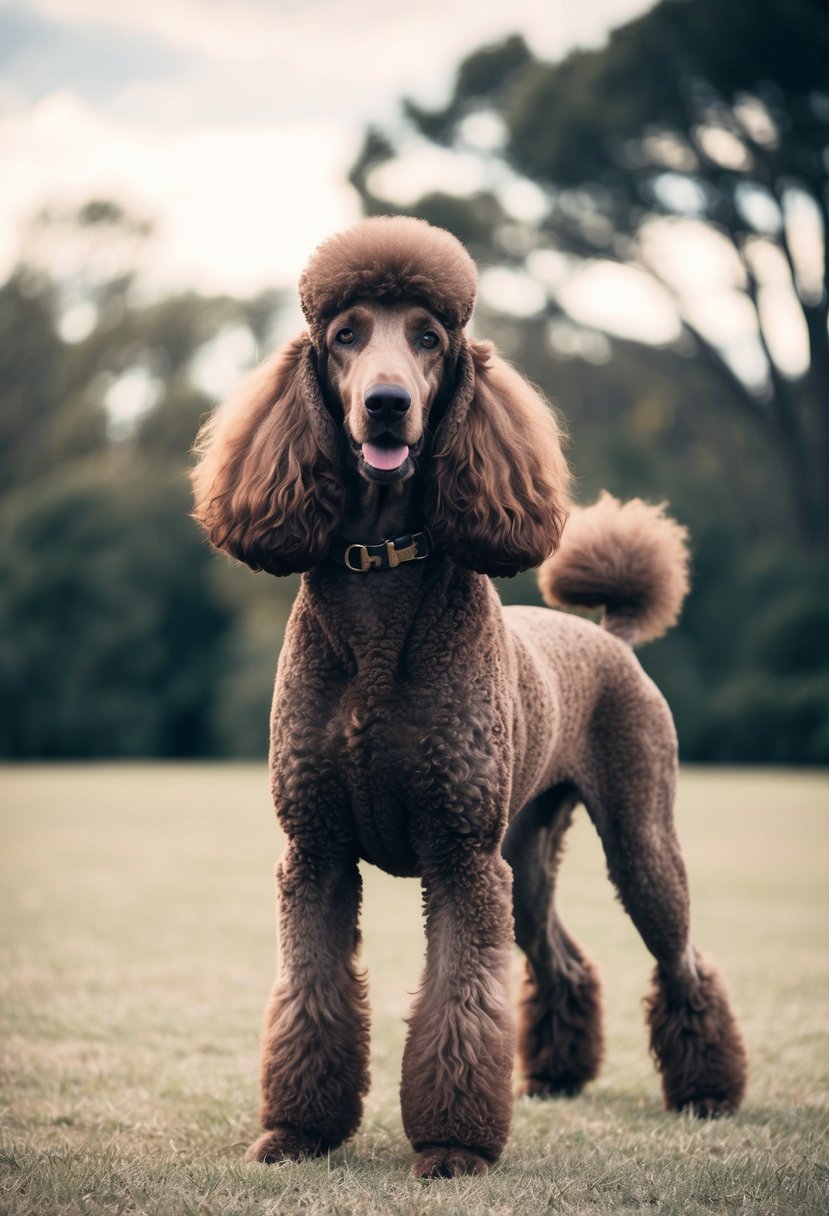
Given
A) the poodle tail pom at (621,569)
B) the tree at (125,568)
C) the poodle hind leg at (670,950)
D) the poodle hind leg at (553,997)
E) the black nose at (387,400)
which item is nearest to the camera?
the black nose at (387,400)

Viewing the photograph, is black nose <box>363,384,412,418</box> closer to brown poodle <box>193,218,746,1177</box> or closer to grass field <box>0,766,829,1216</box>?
brown poodle <box>193,218,746,1177</box>

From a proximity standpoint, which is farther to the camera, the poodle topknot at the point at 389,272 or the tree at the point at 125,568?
the tree at the point at 125,568

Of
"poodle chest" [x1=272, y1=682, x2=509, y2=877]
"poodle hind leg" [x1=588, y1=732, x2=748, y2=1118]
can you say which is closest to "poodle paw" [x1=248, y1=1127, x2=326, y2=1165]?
"poodle chest" [x1=272, y1=682, x2=509, y2=877]

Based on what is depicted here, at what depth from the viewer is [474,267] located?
3238 millimetres

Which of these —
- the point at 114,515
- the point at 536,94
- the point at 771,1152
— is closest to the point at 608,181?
the point at 536,94

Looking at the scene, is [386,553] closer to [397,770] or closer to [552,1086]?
[397,770]

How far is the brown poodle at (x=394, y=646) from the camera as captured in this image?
3.04 m

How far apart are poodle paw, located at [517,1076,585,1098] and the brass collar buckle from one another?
1927mm

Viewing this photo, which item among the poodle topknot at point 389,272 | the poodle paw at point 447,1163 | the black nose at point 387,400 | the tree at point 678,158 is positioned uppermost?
the tree at point 678,158

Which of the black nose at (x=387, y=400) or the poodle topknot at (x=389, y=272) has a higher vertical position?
the poodle topknot at (x=389, y=272)

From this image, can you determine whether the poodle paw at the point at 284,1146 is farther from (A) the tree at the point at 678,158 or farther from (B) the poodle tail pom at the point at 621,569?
(A) the tree at the point at 678,158

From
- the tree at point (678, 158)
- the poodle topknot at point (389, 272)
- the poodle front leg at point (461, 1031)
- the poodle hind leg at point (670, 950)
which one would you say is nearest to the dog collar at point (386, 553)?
the poodle topknot at point (389, 272)

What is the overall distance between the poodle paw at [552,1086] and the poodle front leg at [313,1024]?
1105 mm

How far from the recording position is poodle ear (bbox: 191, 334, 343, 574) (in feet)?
10.2
